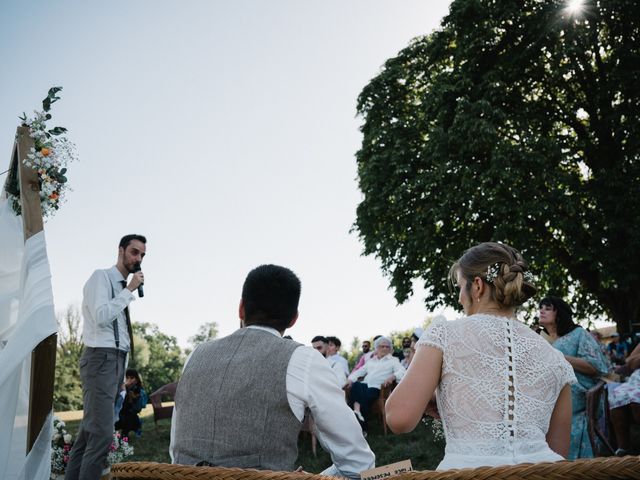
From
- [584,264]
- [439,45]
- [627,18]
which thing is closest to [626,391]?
[584,264]

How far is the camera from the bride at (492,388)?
6.91ft

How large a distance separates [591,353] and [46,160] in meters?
5.44

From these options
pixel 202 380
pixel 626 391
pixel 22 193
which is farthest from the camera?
pixel 626 391

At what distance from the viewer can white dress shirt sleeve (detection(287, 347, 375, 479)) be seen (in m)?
2.10

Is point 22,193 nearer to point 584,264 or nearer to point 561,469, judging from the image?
point 561,469

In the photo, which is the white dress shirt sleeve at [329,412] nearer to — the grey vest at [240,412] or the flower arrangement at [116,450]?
the grey vest at [240,412]

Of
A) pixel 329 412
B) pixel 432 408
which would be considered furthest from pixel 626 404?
pixel 329 412

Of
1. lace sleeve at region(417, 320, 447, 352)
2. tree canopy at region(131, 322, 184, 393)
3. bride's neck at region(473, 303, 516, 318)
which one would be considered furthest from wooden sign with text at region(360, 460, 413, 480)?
tree canopy at region(131, 322, 184, 393)

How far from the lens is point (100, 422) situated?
4668 millimetres

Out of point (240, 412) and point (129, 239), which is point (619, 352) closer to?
point (129, 239)

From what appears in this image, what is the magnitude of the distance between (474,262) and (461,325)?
32 cm

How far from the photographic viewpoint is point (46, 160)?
427 centimetres

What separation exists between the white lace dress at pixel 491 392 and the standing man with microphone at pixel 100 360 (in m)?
3.44

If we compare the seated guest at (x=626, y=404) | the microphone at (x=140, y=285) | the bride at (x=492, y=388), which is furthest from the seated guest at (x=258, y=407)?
the seated guest at (x=626, y=404)
